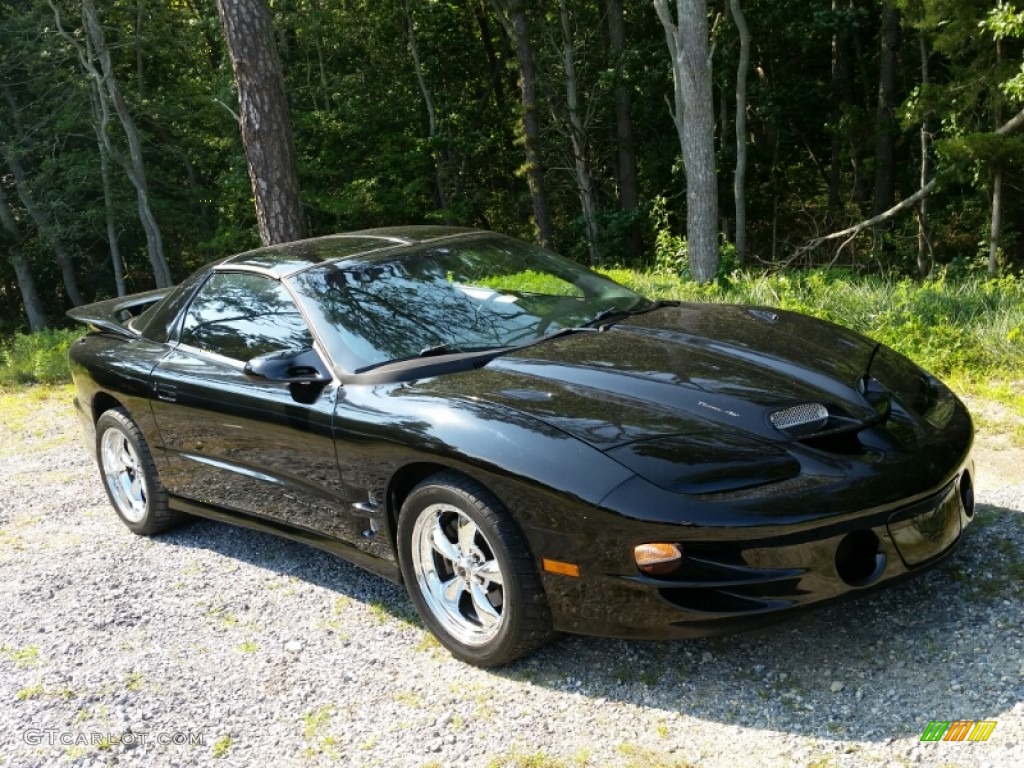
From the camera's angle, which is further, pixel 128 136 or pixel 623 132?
pixel 128 136

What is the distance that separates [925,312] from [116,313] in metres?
5.60

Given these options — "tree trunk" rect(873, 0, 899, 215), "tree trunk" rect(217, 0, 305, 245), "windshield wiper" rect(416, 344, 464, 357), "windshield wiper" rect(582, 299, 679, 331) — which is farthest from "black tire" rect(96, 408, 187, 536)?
"tree trunk" rect(873, 0, 899, 215)

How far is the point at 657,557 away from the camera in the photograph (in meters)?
2.73

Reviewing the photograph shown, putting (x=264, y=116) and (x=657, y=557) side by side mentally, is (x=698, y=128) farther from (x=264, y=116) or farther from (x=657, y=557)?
(x=657, y=557)

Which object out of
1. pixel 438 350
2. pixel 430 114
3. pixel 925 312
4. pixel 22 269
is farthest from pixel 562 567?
pixel 22 269

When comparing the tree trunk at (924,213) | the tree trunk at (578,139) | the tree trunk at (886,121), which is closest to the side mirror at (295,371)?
the tree trunk at (924,213)

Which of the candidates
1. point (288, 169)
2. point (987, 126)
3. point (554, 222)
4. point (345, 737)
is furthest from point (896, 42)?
point (345, 737)

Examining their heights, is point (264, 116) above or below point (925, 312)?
above

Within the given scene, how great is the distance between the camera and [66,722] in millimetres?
3281

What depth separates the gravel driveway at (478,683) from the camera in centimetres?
269

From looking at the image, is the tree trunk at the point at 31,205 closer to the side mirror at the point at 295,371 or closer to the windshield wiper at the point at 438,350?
the side mirror at the point at 295,371

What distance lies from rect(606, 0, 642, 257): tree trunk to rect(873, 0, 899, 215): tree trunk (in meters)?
5.64

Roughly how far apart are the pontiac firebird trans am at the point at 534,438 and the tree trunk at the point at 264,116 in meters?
4.43

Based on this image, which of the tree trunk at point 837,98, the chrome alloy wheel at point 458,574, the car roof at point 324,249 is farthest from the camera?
the tree trunk at point 837,98
